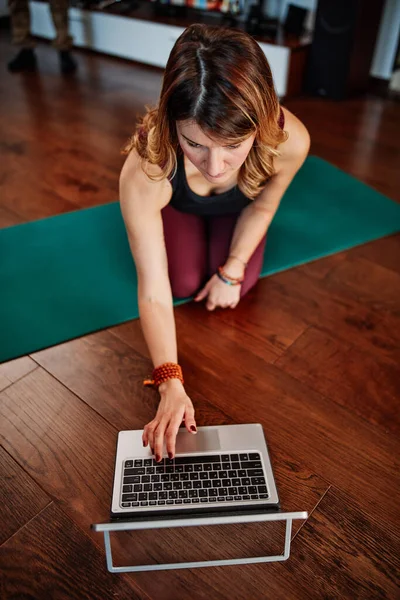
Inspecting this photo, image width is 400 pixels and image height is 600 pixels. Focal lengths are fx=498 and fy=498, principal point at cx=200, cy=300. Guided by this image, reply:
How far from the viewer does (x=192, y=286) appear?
1449mm

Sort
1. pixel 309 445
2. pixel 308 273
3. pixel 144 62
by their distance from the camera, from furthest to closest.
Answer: pixel 144 62
pixel 308 273
pixel 309 445

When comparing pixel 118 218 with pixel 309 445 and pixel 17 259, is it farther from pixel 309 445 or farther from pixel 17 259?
pixel 309 445

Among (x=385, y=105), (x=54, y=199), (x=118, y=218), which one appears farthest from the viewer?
(x=385, y=105)

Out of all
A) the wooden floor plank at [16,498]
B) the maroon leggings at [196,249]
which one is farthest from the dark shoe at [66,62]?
the wooden floor plank at [16,498]

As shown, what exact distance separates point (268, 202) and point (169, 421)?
0.67 m

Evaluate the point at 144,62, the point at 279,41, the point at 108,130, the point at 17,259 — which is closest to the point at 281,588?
the point at 17,259

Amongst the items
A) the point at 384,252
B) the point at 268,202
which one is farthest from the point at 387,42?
the point at 268,202

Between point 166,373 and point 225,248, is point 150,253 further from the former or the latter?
point 225,248

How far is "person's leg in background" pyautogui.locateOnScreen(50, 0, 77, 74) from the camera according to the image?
3061 millimetres

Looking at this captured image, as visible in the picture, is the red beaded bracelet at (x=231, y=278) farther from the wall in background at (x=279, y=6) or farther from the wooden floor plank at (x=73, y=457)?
the wall in background at (x=279, y=6)

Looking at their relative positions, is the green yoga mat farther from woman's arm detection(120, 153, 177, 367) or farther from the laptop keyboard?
the laptop keyboard

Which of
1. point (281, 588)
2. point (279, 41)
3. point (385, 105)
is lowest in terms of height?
point (281, 588)

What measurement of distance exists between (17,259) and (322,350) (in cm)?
99

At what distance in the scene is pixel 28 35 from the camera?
3199 millimetres
